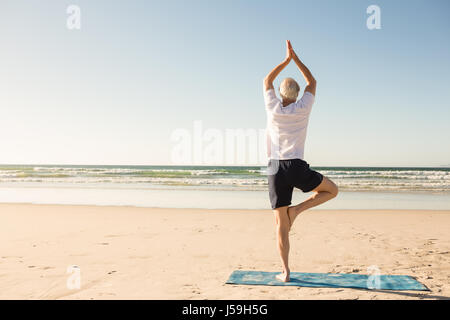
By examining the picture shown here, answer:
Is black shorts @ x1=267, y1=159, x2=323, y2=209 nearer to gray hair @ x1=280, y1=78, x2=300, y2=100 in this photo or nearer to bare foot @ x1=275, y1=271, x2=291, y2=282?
gray hair @ x1=280, y1=78, x2=300, y2=100

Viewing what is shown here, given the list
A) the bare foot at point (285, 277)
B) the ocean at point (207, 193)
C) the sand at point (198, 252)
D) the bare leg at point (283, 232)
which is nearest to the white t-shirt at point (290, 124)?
the bare leg at point (283, 232)

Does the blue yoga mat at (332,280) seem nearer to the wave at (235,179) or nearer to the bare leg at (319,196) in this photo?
the bare leg at (319,196)

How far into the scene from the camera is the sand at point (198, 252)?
3.47 meters

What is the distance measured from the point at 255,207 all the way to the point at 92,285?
7.66 m

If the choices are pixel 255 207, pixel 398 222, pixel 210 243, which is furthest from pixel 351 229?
pixel 255 207

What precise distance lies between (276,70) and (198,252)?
283cm

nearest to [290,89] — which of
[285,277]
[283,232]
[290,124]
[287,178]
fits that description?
[290,124]

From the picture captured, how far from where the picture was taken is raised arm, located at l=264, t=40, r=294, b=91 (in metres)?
3.59

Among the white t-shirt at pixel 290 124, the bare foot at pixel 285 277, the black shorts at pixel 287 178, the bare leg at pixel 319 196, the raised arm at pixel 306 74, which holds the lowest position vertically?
the bare foot at pixel 285 277

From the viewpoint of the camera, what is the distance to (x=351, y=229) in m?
7.14

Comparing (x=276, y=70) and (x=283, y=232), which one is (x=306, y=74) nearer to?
(x=276, y=70)

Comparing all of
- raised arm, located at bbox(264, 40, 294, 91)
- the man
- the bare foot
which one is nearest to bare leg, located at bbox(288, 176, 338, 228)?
the man

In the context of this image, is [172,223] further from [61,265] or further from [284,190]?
[284,190]

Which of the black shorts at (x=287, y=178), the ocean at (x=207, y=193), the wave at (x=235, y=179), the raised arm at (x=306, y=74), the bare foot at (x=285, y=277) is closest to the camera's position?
the black shorts at (x=287, y=178)
